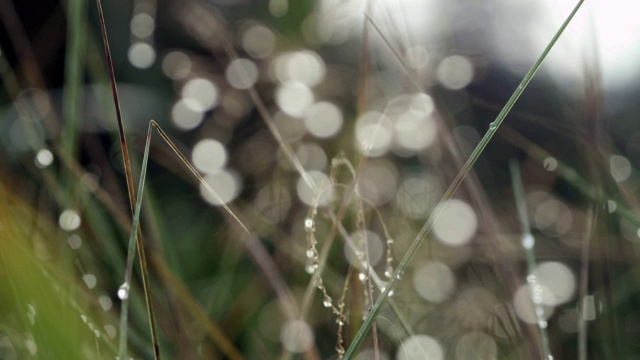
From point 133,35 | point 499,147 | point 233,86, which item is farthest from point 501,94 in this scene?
point 133,35

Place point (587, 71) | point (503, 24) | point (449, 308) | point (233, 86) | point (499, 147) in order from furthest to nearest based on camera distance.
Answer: point (503, 24), point (499, 147), point (233, 86), point (449, 308), point (587, 71)

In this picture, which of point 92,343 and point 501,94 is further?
point 501,94

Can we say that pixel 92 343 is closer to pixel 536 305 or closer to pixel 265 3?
pixel 536 305

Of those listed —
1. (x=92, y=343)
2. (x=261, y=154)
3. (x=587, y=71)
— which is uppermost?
(x=261, y=154)

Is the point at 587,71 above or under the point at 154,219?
above

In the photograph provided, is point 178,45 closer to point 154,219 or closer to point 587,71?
point 154,219

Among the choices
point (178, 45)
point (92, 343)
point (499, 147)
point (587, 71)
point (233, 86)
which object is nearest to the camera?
point (92, 343)
